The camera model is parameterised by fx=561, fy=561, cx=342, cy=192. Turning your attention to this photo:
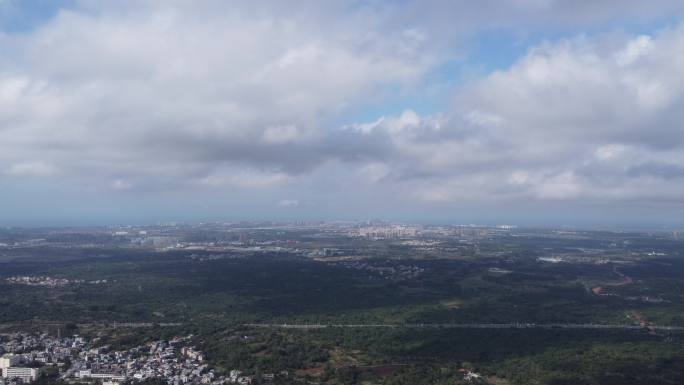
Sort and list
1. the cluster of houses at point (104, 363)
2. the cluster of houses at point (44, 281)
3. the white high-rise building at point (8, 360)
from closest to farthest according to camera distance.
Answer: the cluster of houses at point (104, 363) < the white high-rise building at point (8, 360) < the cluster of houses at point (44, 281)

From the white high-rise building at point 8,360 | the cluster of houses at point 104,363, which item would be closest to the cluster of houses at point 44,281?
the cluster of houses at point 104,363

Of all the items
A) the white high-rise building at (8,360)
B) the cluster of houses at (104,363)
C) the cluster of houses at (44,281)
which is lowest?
the cluster of houses at (104,363)

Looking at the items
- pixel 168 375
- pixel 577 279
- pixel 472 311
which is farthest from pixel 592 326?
pixel 168 375

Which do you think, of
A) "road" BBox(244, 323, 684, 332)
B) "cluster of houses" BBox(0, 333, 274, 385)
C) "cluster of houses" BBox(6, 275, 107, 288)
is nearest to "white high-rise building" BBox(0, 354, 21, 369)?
"cluster of houses" BBox(0, 333, 274, 385)

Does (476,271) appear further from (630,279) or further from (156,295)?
(156,295)

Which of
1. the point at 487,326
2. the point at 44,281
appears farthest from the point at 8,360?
the point at 44,281

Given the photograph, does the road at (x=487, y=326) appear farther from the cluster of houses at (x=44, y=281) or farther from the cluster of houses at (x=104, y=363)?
the cluster of houses at (x=44, y=281)

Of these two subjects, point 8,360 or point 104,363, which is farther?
point 104,363

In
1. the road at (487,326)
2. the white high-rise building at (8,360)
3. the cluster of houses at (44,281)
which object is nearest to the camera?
the white high-rise building at (8,360)

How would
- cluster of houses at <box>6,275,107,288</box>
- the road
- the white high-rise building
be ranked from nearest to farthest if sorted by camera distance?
1. the white high-rise building
2. the road
3. cluster of houses at <box>6,275,107,288</box>

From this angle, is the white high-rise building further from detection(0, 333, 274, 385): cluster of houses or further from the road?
the road

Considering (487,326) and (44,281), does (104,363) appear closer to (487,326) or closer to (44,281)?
(487,326)
